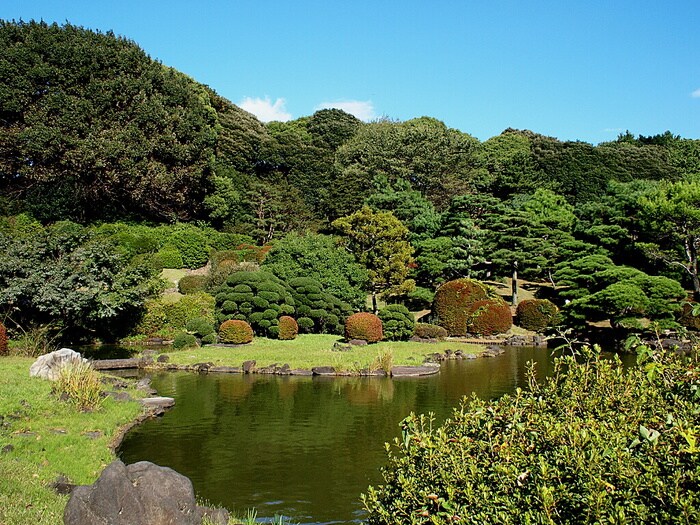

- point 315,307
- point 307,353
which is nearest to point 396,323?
point 315,307

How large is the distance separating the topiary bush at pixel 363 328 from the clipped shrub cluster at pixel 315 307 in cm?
257

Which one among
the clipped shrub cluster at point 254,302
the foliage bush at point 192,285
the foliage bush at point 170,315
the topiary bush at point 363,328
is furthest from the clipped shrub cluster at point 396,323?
the foliage bush at point 192,285

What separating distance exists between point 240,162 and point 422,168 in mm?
12754

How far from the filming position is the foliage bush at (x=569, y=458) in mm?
2912

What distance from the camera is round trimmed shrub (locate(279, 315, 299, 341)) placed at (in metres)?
21.4

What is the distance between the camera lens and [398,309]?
22.1 metres

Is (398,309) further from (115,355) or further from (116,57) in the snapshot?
(116,57)

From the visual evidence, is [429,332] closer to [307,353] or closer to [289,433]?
[307,353]

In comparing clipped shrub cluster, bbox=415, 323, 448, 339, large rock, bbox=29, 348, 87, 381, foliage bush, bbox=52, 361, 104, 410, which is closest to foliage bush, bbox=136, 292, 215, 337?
clipped shrub cluster, bbox=415, 323, 448, 339

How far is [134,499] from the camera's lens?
17.9ft

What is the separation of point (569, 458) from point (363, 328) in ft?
57.4

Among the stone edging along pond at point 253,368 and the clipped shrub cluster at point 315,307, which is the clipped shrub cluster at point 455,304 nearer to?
the clipped shrub cluster at point 315,307

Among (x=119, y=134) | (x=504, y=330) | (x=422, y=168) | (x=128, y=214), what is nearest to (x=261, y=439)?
(x=504, y=330)

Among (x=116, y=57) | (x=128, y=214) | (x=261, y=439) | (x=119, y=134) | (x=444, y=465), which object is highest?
(x=116, y=57)
